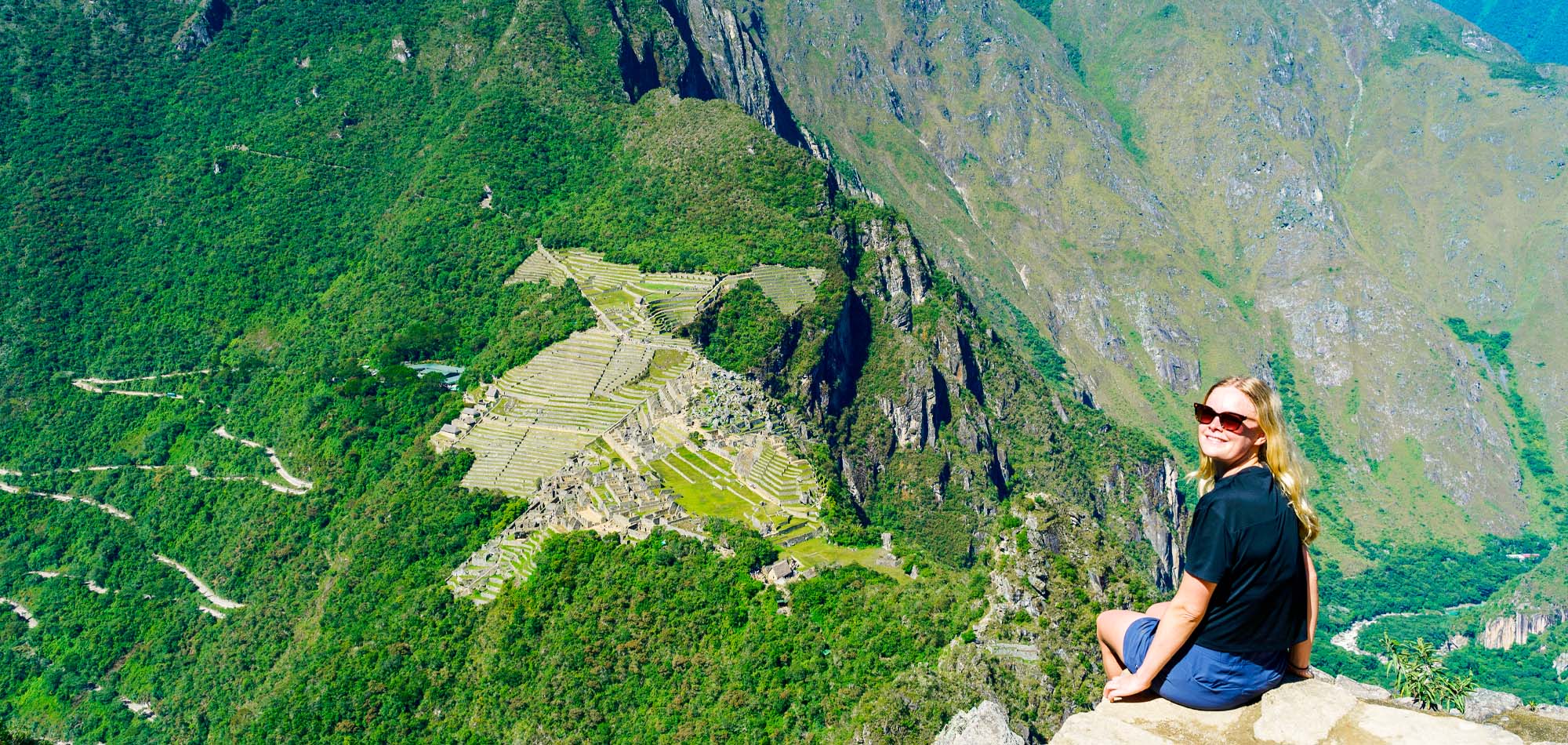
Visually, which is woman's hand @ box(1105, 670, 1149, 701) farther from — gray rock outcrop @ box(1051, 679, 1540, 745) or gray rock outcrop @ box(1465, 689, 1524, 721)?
gray rock outcrop @ box(1465, 689, 1524, 721)

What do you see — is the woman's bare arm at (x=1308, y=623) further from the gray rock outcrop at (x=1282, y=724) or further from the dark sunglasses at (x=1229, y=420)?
the dark sunglasses at (x=1229, y=420)

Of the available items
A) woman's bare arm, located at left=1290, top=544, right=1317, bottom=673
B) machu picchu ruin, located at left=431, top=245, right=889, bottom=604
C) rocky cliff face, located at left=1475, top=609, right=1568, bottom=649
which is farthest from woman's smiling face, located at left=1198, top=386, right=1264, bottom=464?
rocky cliff face, located at left=1475, top=609, right=1568, bottom=649

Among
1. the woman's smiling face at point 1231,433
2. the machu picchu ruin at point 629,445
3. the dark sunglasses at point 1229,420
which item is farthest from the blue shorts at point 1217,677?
the machu picchu ruin at point 629,445

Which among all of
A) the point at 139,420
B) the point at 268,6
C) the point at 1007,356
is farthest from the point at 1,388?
the point at 1007,356

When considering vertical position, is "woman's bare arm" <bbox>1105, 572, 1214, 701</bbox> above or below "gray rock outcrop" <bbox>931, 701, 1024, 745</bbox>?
above

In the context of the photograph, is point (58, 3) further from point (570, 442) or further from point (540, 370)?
point (570, 442)

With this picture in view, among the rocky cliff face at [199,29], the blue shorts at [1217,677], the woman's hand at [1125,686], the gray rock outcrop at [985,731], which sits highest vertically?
the blue shorts at [1217,677]
